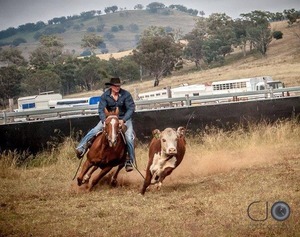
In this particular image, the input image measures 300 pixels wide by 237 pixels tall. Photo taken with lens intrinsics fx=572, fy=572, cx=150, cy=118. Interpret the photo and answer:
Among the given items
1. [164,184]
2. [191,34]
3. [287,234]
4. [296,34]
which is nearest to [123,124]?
[164,184]

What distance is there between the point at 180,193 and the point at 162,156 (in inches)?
29.2

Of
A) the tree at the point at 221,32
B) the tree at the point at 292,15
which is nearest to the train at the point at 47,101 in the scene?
the tree at the point at 292,15

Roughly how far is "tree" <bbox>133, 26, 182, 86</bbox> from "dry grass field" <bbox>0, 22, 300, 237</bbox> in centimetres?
4597

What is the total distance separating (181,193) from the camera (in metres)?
9.41

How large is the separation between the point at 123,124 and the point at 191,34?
244 feet

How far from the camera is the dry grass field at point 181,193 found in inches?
267

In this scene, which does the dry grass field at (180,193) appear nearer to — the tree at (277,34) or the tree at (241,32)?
the tree at (277,34)

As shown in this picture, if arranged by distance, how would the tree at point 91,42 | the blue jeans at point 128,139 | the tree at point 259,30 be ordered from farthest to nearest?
1. the tree at point 91,42
2. the tree at point 259,30
3. the blue jeans at point 128,139

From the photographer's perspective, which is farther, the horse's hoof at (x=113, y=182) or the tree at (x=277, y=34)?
the tree at (x=277, y=34)

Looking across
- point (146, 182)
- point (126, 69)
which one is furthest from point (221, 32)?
point (146, 182)

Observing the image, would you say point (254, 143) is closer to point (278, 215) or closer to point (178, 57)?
point (278, 215)

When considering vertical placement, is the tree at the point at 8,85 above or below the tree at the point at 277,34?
below

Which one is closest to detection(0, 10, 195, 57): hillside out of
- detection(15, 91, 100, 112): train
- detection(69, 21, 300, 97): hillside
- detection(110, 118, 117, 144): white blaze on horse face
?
detection(69, 21, 300, 97): hillside

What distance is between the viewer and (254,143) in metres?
14.6
